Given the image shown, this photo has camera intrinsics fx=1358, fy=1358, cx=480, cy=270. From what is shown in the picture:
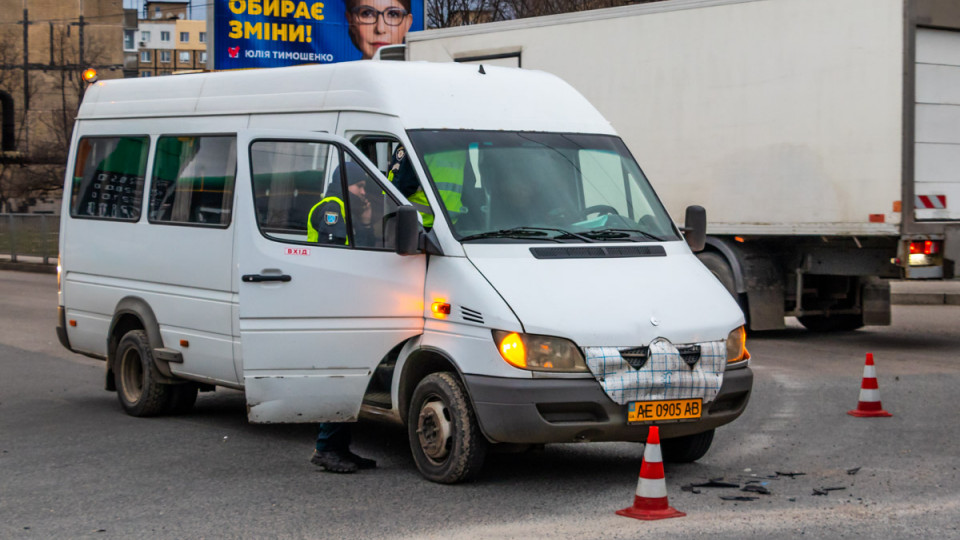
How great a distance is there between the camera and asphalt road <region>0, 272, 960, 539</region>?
648 cm

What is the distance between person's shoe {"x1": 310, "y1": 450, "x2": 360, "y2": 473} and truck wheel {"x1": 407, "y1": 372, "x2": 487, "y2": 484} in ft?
1.41

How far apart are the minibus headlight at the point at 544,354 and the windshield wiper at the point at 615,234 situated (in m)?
1.05

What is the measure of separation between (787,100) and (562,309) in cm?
866

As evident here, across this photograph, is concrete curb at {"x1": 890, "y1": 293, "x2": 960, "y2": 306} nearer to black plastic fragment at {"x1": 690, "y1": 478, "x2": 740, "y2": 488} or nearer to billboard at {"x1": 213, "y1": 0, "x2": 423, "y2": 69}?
billboard at {"x1": 213, "y1": 0, "x2": 423, "y2": 69}

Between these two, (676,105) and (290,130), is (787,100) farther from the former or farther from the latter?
(290,130)

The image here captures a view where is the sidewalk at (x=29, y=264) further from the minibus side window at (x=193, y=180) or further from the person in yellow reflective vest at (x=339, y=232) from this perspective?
the person in yellow reflective vest at (x=339, y=232)

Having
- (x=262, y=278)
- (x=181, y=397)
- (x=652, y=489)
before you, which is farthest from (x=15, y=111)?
(x=652, y=489)

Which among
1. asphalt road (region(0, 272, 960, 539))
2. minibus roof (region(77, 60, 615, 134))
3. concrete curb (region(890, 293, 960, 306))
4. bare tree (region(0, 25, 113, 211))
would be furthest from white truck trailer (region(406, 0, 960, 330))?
bare tree (region(0, 25, 113, 211))

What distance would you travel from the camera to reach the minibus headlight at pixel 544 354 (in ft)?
23.1

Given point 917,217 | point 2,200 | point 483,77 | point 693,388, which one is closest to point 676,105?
point 917,217

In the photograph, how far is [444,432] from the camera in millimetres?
7395

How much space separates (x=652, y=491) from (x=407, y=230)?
197cm

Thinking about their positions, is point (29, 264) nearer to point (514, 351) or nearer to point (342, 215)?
point (342, 215)

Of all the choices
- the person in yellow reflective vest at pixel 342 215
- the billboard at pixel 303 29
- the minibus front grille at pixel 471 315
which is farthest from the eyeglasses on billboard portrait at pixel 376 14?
the minibus front grille at pixel 471 315
